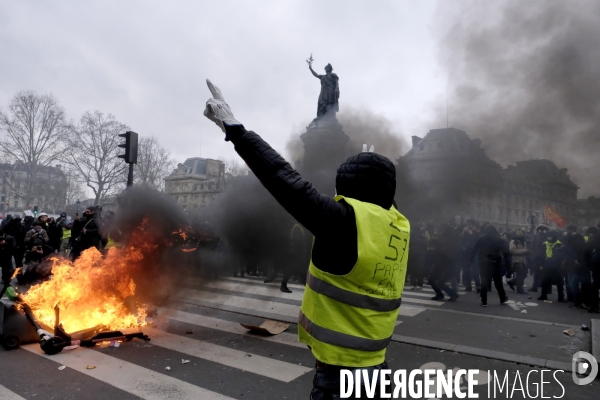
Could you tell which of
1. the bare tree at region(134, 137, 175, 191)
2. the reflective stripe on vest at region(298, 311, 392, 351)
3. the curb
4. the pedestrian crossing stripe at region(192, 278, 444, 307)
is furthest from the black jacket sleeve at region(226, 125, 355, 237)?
the bare tree at region(134, 137, 175, 191)

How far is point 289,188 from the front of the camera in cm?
144

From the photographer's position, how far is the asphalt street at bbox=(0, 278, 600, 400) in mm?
3770

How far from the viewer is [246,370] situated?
14.0 ft

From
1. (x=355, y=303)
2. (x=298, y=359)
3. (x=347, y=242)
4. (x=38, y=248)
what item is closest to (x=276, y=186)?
(x=347, y=242)

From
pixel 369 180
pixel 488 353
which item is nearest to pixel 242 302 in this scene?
pixel 488 353

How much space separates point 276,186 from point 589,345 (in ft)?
19.5

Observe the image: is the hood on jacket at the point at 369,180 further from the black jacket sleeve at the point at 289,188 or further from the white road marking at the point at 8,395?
the white road marking at the point at 8,395

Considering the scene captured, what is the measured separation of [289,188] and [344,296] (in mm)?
518

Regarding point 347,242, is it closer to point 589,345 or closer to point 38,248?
point 589,345

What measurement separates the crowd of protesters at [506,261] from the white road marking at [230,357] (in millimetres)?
5248

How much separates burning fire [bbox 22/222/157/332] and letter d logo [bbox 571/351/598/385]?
211 inches

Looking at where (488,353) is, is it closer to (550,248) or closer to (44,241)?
(550,248)

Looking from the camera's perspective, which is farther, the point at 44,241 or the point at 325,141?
the point at 325,141

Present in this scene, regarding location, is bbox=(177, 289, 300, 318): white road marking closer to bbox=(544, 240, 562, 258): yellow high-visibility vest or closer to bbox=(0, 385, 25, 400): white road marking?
bbox=(0, 385, 25, 400): white road marking
